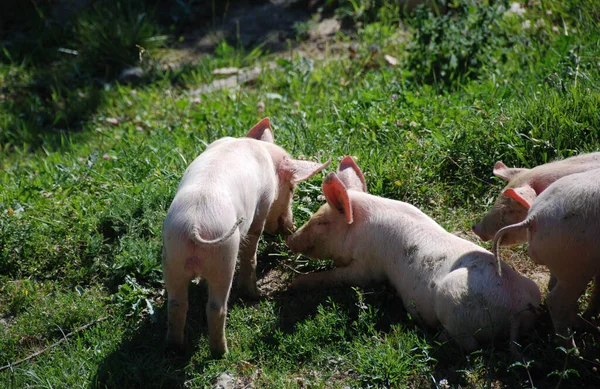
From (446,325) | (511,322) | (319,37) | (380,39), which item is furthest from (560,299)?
(319,37)

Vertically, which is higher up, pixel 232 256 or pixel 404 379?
pixel 232 256

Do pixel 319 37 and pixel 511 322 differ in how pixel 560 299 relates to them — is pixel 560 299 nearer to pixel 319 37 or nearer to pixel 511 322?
pixel 511 322

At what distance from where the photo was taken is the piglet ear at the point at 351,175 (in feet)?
16.4

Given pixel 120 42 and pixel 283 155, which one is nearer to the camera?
pixel 283 155

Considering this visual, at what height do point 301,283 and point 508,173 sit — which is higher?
point 508,173

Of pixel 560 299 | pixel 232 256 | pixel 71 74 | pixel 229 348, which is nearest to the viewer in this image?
pixel 560 299

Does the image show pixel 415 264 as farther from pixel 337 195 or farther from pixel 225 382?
pixel 225 382

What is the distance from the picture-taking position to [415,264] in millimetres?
4246

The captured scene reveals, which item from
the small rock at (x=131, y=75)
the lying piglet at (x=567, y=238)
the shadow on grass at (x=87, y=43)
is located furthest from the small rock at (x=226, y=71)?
the lying piglet at (x=567, y=238)

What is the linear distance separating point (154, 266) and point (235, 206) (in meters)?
1.16

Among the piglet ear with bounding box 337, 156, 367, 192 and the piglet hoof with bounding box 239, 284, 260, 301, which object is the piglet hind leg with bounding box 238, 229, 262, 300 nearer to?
the piglet hoof with bounding box 239, 284, 260, 301

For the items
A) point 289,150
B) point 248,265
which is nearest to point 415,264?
point 248,265

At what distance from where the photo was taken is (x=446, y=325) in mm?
3902

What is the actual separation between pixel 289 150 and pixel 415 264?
1977 mm
